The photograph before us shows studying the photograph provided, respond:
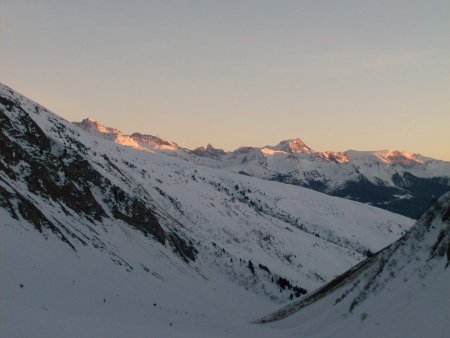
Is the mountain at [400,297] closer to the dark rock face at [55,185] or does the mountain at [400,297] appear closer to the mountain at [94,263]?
the mountain at [94,263]

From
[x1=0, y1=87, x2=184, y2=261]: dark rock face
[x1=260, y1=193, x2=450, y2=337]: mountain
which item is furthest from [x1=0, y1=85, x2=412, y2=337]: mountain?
[x1=260, y1=193, x2=450, y2=337]: mountain

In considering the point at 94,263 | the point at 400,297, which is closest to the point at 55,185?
the point at 94,263

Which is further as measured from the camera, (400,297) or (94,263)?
(94,263)

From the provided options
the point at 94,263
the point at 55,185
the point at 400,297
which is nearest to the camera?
the point at 400,297

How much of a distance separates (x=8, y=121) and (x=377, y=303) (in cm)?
6530

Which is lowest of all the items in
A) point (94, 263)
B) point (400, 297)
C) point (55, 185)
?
point (94, 263)

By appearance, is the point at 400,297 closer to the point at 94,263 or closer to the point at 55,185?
the point at 94,263

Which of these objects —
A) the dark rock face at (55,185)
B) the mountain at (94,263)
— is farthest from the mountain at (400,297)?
the dark rock face at (55,185)

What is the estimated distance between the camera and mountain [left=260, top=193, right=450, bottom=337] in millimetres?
28359

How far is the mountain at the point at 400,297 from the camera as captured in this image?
1117 inches

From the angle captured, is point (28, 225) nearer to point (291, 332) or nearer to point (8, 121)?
point (291, 332)

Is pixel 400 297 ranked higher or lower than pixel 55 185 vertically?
higher

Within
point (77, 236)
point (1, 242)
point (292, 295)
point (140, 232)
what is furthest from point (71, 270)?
point (292, 295)

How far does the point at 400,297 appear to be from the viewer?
33750mm
